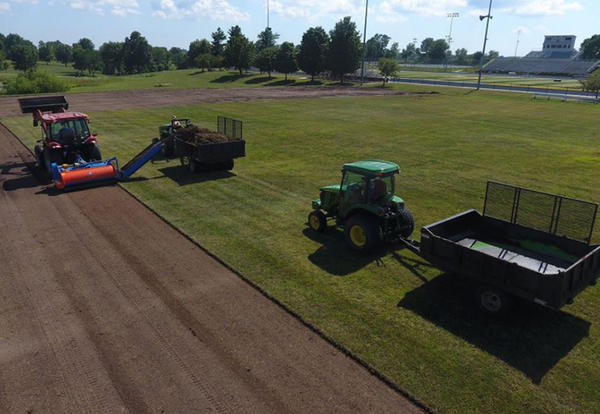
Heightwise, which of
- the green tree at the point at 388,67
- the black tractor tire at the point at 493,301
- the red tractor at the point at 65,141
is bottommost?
the black tractor tire at the point at 493,301

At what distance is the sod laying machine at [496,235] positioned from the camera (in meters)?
8.45

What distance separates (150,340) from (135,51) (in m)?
135

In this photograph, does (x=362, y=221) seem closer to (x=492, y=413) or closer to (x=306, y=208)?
(x=306, y=208)

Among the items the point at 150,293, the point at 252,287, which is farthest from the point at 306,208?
the point at 150,293

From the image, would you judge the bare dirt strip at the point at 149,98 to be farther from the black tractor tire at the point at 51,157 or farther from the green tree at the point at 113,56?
the green tree at the point at 113,56

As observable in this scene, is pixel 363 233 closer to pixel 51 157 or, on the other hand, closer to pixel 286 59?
pixel 51 157

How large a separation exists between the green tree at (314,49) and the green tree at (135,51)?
67.1 m

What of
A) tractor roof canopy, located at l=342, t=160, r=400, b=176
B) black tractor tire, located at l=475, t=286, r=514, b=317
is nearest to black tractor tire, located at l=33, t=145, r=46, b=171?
tractor roof canopy, located at l=342, t=160, r=400, b=176

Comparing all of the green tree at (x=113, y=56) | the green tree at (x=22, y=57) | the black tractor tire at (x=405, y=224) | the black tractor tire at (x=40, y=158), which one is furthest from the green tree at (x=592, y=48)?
the green tree at (x=22, y=57)

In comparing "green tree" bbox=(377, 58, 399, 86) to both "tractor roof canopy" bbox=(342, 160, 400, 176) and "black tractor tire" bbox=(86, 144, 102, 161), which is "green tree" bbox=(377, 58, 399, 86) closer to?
"black tractor tire" bbox=(86, 144, 102, 161)

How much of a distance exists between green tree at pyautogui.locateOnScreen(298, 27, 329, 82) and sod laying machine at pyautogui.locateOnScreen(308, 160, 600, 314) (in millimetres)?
71747

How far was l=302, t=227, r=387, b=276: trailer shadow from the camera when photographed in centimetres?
1122

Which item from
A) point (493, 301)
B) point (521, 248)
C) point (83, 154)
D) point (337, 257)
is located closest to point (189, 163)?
point (83, 154)

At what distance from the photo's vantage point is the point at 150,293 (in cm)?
1000
